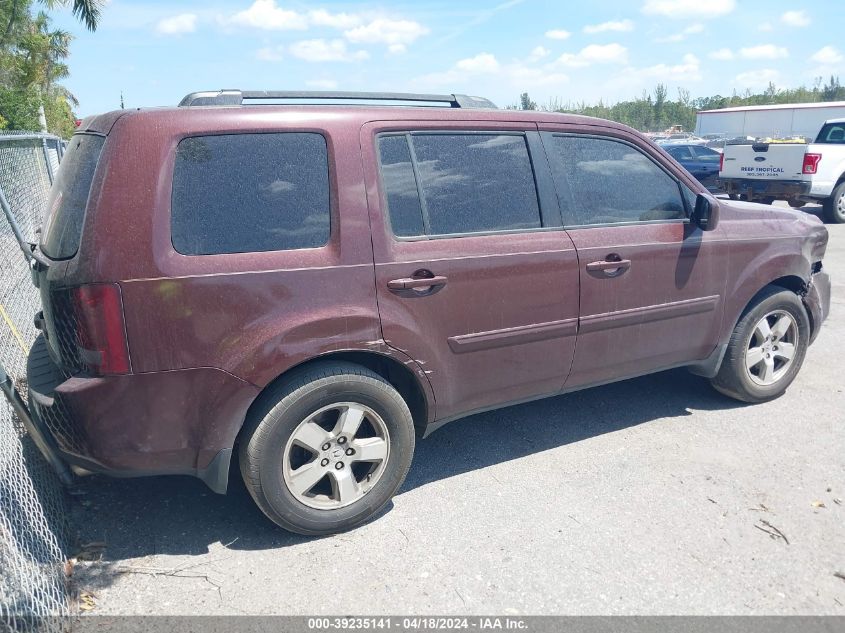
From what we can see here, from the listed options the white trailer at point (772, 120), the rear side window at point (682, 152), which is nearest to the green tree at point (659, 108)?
the white trailer at point (772, 120)

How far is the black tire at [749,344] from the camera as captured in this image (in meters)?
4.48

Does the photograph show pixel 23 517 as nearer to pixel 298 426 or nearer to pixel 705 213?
pixel 298 426

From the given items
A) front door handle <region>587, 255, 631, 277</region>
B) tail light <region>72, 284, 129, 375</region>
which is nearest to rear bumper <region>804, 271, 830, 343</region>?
front door handle <region>587, 255, 631, 277</region>

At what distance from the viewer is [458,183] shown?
3.45 m

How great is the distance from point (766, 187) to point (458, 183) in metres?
12.0

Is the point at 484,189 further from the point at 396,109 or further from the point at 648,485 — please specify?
the point at 648,485

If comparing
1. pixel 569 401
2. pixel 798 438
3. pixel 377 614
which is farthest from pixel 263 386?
pixel 798 438

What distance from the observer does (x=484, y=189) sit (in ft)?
11.6

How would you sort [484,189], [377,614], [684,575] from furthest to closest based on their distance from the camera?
[484,189]
[684,575]
[377,614]

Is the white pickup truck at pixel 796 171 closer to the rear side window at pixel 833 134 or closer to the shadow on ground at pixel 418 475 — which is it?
the rear side window at pixel 833 134

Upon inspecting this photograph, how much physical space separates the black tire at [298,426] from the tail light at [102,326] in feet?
2.04

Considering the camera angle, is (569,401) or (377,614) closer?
(377,614)

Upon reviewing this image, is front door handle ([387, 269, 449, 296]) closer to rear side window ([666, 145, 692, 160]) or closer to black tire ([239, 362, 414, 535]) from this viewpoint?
black tire ([239, 362, 414, 535])

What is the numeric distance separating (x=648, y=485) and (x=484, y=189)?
5.79 feet
